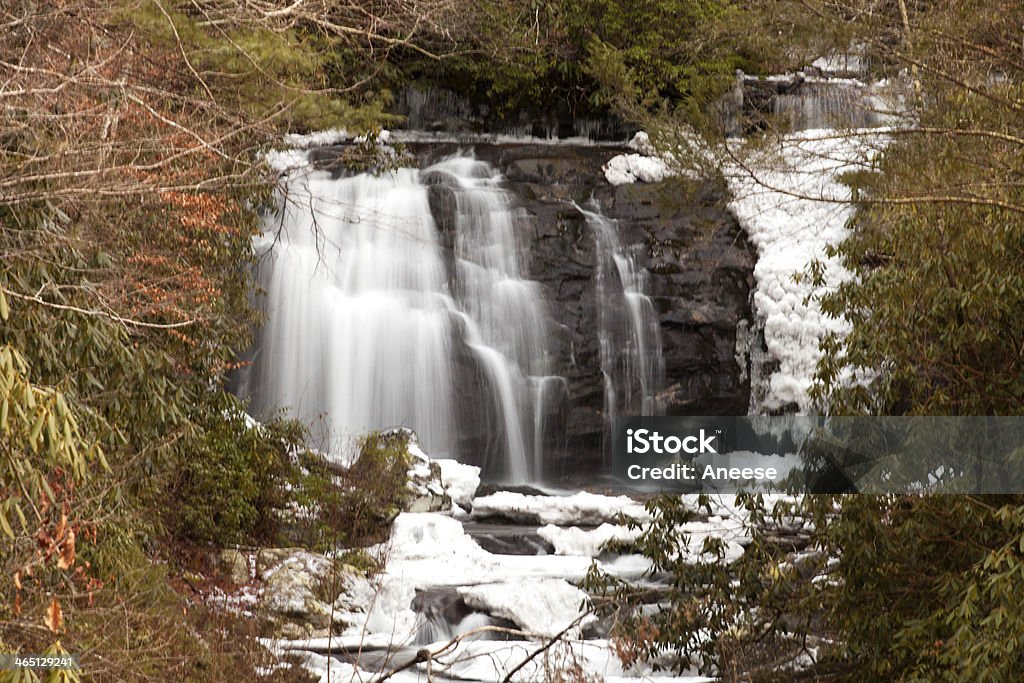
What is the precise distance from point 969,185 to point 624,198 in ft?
33.5

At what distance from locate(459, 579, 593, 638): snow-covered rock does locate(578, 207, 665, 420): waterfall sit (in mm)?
4979

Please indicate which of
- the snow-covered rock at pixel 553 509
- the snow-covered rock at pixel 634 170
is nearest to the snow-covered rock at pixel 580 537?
the snow-covered rock at pixel 553 509

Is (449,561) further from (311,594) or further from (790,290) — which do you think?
(790,290)

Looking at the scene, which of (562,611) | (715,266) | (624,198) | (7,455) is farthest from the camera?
(624,198)

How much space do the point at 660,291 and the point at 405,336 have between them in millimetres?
3507

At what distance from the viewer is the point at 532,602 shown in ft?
30.8

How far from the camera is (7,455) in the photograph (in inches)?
169

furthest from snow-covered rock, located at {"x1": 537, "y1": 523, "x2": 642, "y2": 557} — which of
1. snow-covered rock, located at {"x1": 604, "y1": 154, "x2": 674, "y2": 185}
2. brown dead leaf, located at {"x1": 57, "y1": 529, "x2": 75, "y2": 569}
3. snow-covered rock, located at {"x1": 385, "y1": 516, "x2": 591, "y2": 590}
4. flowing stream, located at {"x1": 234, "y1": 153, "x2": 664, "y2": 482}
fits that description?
brown dead leaf, located at {"x1": 57, "y1": 529, "x2": 75, "y2": 569}

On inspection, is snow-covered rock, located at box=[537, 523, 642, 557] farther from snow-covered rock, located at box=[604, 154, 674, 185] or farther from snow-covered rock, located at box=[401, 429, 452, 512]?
snow-covered rock, located at box=[604, 154, 674, 185]

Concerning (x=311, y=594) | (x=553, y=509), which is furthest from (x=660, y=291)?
(x=311, y=594)

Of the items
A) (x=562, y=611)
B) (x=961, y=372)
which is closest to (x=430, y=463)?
(x=562, y=611)

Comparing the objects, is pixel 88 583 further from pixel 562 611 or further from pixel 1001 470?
pixel 1001 470

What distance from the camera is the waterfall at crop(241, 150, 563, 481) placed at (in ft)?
45.0

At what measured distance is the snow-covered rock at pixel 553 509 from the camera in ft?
39.5
